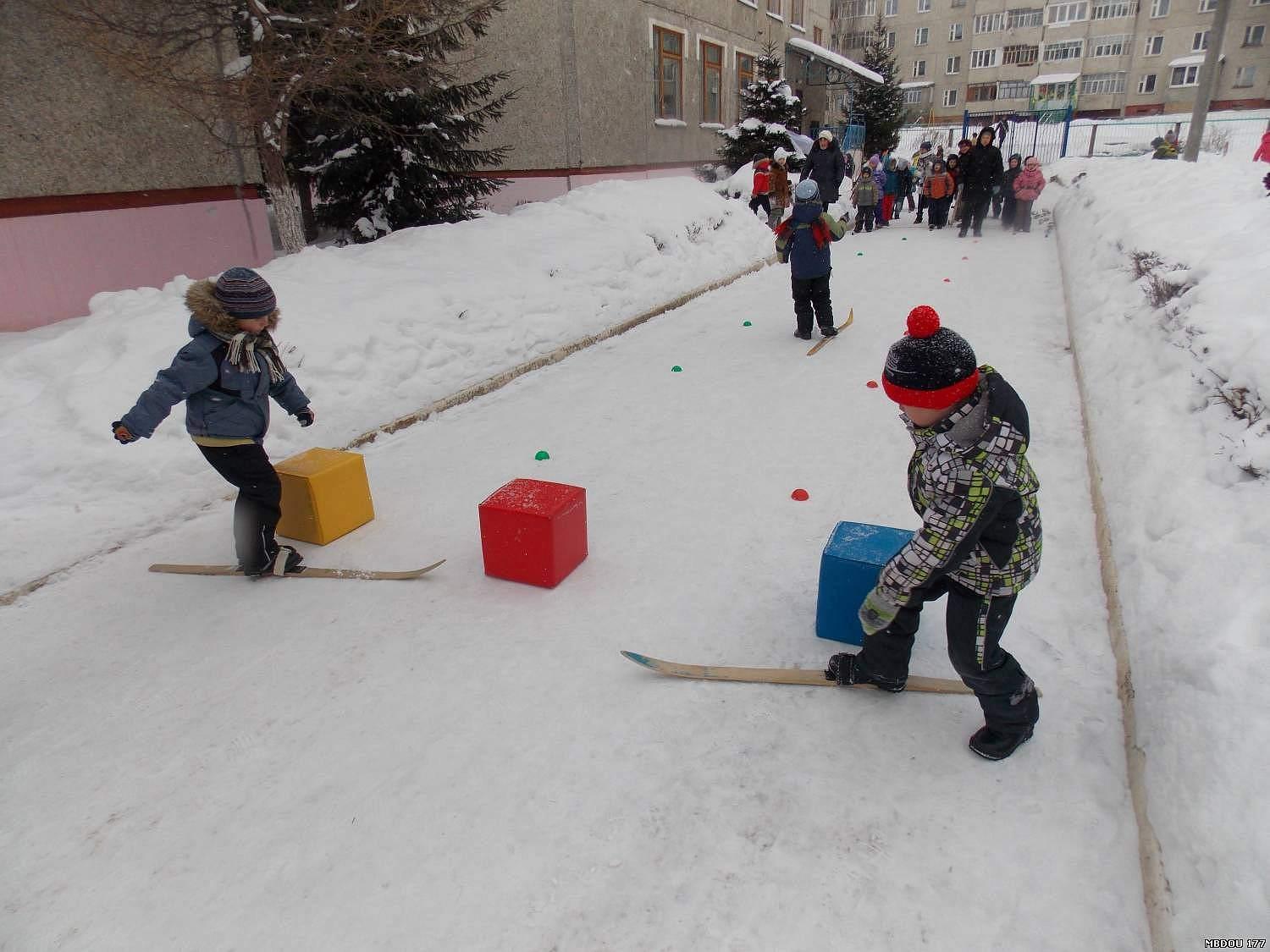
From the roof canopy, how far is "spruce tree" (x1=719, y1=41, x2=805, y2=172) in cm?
811

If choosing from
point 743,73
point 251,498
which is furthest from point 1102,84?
point 251,498

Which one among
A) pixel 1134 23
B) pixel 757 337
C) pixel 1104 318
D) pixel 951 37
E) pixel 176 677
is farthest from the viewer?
pixel 951 37

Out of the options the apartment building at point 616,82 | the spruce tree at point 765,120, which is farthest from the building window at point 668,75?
the spruce tree at point 765,120

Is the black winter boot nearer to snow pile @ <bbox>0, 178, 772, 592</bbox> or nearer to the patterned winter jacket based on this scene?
the patterned winter jacket

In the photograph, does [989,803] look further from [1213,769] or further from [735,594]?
[735,594]

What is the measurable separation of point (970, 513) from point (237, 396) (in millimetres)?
3337

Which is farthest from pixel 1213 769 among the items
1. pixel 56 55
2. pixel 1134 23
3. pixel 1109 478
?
pixel 1134 23

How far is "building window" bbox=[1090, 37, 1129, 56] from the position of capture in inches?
1892

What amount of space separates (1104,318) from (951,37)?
5722 cm

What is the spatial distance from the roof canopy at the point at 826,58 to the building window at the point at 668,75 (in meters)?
9.22

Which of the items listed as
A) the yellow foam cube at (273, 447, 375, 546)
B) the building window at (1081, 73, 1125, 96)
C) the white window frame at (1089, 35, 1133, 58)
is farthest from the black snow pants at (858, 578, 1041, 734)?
the white window frame at (1089, 35, 1133, 58)

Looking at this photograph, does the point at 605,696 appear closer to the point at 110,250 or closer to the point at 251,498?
the point at 251,498

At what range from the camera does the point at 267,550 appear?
12.8 ft

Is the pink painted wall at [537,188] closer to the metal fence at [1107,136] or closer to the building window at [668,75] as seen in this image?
the building window at [668,75]
